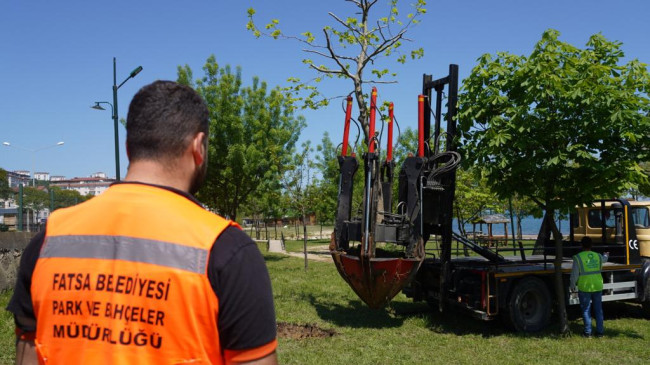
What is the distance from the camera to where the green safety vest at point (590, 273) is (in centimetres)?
963

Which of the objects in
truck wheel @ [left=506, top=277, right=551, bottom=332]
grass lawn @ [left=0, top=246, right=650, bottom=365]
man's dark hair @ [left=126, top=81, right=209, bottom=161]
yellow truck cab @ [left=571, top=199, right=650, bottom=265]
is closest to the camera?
man's dark hair @ [left=126, top=81, right=209, bottom=161]

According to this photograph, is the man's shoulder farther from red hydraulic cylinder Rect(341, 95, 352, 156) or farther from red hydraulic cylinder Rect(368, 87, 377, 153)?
red hydraulic cylinder Rect(341, 95, 352, 156)

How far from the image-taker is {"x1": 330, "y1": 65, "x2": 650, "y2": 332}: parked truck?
8.83m

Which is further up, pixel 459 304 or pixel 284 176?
pixel 284 176

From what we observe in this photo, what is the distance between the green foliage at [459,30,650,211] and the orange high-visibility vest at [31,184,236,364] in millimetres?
8267

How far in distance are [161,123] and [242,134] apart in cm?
2178

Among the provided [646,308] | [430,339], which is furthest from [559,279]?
[646,308]

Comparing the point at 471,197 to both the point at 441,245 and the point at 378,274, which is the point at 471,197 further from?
the point at 378,274

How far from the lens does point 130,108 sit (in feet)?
6.03

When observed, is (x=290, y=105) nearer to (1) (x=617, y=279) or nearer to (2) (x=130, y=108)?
(1) (x=617, y=279)

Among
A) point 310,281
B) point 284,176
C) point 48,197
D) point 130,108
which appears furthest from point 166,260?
A: point 48,197

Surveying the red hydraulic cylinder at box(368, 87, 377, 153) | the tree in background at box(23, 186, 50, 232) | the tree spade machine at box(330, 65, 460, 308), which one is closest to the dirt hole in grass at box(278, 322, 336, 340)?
the tree spade machine at box(330, 65, 460, 308)

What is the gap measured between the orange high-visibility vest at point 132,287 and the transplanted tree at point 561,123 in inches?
326

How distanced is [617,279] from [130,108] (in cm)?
1159
